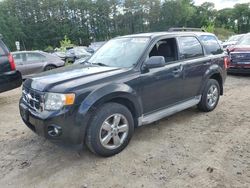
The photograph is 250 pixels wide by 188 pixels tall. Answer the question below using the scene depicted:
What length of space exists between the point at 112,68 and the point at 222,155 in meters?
2.01

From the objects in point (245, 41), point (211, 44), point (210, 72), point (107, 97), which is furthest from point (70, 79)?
point (245, 41)

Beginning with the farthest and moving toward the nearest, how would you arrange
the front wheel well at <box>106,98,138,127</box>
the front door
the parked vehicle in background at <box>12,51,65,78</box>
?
the parked vehicle in background at <box>12,51,65,78</box>, the front door, the front wheel well at <box>106,98,138,127</box>

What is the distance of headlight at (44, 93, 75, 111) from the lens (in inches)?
123

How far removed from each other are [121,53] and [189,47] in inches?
52.6

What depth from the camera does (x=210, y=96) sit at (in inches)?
207

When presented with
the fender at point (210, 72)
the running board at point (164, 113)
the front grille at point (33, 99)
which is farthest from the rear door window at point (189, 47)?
the front grille at point (33, 99)

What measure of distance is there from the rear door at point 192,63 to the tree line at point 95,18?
62469mm

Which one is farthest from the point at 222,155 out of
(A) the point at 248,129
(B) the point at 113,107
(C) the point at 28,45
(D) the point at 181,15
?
(D) the point at 181,15

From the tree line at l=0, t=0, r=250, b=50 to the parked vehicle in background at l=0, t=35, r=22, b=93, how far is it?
2429 inches

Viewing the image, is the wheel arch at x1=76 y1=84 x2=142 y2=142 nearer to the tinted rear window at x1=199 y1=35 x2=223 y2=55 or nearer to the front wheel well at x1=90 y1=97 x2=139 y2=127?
the front wheel well at x1=90 y1=97 x2=139 y2=127

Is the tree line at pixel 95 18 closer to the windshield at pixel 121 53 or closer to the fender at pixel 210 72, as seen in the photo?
the fender at pixel 210 72

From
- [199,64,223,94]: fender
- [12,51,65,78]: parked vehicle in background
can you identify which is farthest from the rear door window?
[12,51,65,78]: parked vehicle in background

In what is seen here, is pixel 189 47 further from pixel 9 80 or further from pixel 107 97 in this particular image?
pixel 9 80

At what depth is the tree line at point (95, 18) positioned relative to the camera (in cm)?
6881
